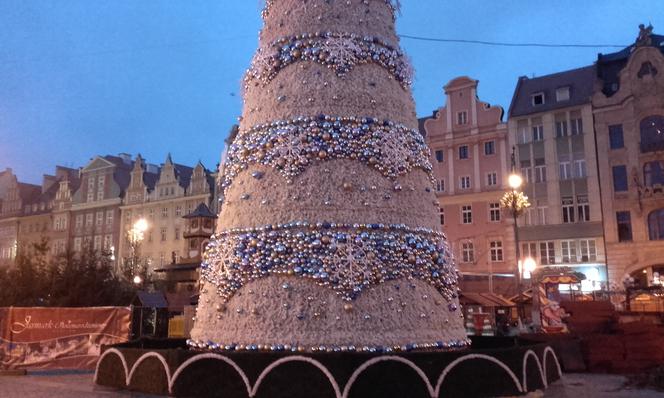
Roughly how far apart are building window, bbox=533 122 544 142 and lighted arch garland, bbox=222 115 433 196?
105 ft

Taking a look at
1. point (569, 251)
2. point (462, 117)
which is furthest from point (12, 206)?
point (569, 251)

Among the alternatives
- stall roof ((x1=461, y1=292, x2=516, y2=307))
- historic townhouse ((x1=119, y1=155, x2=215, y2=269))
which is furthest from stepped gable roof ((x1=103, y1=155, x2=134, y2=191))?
stall roof ((x1=461, y1=292, x2=516, y2=307))

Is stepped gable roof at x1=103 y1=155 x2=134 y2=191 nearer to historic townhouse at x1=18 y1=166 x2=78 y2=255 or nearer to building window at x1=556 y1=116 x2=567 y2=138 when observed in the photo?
historic townhouse at x1=18 y1=166 x2=78 y2=255

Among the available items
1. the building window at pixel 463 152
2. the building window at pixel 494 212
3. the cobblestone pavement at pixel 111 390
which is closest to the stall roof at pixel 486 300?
the building window at pixel 494 212

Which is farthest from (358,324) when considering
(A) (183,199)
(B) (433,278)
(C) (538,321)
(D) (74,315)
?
(A) (183,199)

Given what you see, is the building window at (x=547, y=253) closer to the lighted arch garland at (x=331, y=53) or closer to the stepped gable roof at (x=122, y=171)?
the lighted arch garland at (x=331, y=53)

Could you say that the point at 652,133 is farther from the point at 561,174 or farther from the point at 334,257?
the point at 334,257

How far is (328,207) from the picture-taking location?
726 cm

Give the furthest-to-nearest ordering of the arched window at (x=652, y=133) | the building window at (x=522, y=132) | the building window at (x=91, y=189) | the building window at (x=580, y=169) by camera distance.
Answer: the building window at (x=91, y=189), the building window at (x=522, y=132), the building window at (x=580, y=169), the arched window at (x=652, y=133)

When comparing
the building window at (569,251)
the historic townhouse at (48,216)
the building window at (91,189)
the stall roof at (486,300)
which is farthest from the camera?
the historic townhouse at (48,216)

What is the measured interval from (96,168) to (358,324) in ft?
192

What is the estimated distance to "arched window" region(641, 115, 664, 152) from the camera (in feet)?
110

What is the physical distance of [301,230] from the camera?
23.6ft

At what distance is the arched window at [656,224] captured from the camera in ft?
107
